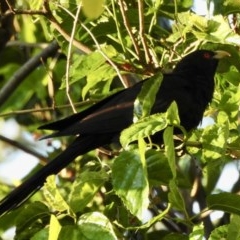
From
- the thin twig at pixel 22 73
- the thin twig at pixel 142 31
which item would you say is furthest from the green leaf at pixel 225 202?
the thin twig at pixel 22 73

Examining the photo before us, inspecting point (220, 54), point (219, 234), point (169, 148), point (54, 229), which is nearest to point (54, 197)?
point (54, 229)

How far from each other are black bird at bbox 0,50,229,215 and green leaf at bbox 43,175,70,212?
43 cm

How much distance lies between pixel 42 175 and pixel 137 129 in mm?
805

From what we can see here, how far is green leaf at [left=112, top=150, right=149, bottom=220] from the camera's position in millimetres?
2342

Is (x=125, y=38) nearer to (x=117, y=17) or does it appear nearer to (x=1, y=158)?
(x=117, y=17)

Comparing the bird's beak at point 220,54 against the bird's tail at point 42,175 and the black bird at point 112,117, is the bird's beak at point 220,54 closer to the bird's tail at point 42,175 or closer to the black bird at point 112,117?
the black bird at point 112,117

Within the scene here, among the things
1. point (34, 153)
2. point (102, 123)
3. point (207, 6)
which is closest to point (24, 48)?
point (34, 153)

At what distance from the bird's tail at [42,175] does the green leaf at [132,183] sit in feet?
2.26

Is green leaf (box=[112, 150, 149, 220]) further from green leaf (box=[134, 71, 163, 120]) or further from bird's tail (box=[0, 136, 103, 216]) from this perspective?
bird's tail (box=[0, 136, 103, 216])

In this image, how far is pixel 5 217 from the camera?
316 centimetres

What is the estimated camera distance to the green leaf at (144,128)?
242cm

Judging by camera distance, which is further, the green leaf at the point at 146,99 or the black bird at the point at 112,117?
the black bird at the point at 112,117

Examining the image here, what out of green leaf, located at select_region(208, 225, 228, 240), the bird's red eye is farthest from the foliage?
the bird's red eye

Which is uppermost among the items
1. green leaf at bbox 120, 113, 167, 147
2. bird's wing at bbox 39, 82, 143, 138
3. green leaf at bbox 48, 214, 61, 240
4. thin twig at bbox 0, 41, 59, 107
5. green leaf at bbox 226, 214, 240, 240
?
green leaf at bbox 120, 113, 167, 147
